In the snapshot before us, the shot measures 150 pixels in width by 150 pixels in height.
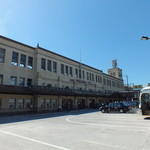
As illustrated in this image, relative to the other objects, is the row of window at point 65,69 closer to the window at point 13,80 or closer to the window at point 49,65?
the window at point 49,65

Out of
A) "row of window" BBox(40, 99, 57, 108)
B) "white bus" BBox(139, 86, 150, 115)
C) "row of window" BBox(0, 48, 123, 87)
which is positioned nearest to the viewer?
"white bus" BBox(139, 86, 150, 115)

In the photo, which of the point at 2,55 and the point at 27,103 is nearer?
the point at 2,55

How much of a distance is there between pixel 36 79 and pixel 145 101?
21671mm

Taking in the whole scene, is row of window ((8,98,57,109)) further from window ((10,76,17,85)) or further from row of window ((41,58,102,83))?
row of window ((41,58,102,83))

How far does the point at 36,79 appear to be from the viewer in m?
31.5

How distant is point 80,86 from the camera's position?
148ft

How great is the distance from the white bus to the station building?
57.0ft

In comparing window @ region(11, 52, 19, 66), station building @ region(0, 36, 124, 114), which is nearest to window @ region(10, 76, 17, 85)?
station building @ region(0, 36, 124, 114)

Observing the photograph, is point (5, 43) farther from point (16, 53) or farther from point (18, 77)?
point (18, 77)

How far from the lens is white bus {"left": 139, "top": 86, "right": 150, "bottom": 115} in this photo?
52.6 ft

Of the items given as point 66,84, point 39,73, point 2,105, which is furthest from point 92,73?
point 2,105

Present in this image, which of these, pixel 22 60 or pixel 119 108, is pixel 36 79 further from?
pixel 119 108

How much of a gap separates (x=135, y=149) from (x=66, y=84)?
1323 inches

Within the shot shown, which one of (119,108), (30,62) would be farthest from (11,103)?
(119,108)
